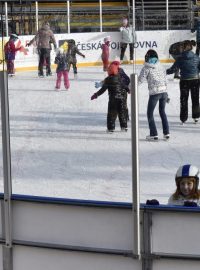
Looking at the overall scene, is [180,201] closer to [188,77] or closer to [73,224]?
[73,224]

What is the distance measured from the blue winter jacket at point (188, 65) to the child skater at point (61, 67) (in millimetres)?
2209

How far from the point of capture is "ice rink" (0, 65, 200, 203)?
5043mm

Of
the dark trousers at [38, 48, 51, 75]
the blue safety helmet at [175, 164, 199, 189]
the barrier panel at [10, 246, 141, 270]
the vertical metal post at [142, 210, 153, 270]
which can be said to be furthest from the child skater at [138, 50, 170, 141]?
the vertical metal post at [142, 210, 153, 270]

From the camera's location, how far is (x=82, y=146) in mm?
7672

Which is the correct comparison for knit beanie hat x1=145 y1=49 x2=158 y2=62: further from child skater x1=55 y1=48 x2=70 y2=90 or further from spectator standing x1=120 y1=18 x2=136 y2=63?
child skater x1=55 y1=48 x2=70 y2=90

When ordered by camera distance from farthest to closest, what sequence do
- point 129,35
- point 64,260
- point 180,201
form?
point 129,35 < point 180,201 < point 64,260

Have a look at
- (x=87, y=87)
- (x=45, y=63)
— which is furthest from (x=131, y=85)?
(x=45, y=63)

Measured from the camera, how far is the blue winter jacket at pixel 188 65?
31.0 ft

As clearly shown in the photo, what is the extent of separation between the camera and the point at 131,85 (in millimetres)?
3658

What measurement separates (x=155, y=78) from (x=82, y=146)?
1.61 meters

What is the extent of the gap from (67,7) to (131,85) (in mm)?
8943

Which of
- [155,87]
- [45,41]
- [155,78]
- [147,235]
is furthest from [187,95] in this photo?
[147,235]

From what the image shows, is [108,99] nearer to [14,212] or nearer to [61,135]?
[61,135]

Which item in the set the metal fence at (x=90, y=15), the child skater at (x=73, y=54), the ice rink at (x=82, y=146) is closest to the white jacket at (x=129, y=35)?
the ice rink at (x=82, y=146)
